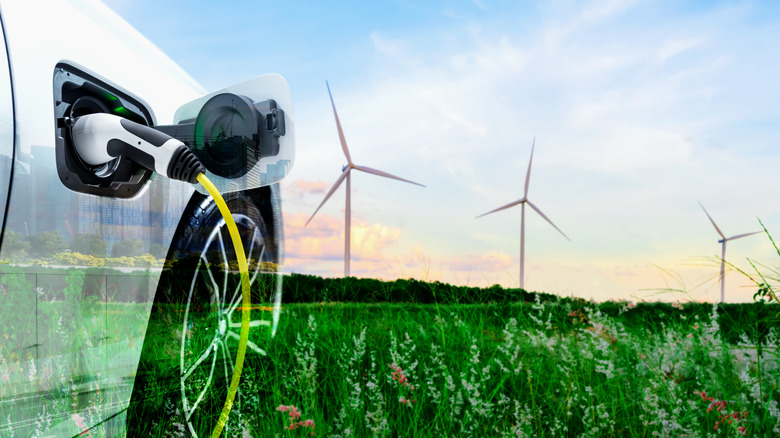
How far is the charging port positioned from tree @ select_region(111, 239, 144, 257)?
0.47ft

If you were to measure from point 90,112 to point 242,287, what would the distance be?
629 millimetres

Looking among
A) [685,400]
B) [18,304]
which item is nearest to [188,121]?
[18,304]

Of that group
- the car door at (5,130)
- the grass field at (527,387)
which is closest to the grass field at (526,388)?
the grass field at (527,387)

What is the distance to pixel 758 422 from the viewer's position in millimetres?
2896

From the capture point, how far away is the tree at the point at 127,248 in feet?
4.68

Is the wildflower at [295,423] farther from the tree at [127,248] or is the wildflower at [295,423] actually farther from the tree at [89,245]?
the tree at [89,245]

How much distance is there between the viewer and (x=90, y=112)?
149 centimetres

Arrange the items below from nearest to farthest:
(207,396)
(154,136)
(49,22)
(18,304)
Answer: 1. (18,304)
2. (49,22)
3. (154,136)
4. (207,396)

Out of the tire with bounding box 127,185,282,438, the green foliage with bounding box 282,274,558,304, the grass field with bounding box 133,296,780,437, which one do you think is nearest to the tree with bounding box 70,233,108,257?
the tire with bounding box 127,185,282,438

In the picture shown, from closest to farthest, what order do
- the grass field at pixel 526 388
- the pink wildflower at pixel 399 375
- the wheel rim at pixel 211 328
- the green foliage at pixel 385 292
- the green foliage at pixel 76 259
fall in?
the green foliage at pixel 76 259
the wheel rim at pixel 211 328
the grass field at pixel 526 388
the pink wildflower at pixel 399 375
the green foliage at pixel 385 292

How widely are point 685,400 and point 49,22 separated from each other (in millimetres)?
3453

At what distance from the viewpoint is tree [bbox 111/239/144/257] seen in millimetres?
1427

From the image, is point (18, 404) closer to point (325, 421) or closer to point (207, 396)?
point (207, 396)

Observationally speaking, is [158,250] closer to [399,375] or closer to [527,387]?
[399,375]
